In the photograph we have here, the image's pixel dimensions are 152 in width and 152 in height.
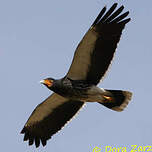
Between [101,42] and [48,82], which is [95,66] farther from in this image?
[48,82]

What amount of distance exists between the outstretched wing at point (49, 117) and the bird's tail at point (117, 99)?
3.47ft

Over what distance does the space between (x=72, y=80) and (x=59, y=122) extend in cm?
155

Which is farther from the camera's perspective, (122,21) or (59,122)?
(59,122)

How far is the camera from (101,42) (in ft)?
43.4

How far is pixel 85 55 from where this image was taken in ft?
43.8

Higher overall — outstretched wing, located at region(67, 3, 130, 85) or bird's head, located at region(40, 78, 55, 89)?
outstretched wing, located at region(67, 3, 130, 85)

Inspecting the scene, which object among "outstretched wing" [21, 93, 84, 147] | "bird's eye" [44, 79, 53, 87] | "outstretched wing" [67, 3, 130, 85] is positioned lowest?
"outstretched wing" [21, 93, 84, 147]

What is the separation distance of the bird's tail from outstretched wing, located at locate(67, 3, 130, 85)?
1.71 feet

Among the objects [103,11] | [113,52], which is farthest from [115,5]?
[113,52]

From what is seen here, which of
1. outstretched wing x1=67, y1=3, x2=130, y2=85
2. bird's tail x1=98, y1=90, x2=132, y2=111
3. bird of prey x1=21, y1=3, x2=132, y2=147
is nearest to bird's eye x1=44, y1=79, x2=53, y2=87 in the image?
bird of prey x1=21, y1=3, x2=132, y2=147

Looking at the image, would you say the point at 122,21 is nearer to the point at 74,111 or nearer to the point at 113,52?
the point at 113,52

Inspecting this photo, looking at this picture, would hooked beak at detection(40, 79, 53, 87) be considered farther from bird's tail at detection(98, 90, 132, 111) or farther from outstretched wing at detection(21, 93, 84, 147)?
bird's tail at detection(98, 90, 132, 111)

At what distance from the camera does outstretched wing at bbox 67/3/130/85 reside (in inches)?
517

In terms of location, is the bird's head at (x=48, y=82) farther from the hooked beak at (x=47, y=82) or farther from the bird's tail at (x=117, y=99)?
the bird's tail at (x=117, y=99)
